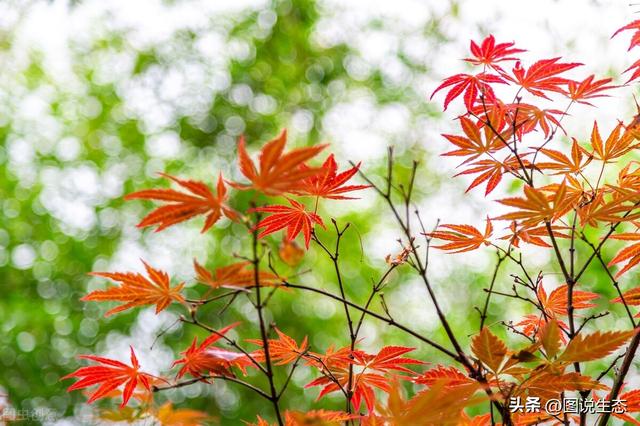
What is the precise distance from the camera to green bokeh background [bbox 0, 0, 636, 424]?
13.0ft

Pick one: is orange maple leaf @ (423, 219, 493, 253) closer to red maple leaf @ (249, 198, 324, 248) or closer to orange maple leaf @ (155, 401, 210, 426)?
red maple leaf @ (249, 198, 324, 248)

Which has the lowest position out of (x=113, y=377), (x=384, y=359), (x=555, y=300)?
(x=113, y=377)

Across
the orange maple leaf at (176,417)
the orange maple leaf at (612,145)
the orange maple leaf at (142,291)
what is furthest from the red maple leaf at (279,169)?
the orange maple leaf at (612,145)

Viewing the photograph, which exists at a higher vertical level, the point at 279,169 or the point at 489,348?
the point at 279,169

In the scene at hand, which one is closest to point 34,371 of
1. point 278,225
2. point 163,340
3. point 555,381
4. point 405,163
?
point 163,340

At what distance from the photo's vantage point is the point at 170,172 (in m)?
4.35

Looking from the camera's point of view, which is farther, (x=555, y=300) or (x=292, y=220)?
(x=555, y=300)

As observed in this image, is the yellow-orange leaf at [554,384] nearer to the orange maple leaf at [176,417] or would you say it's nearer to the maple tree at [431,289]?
the maple tree at [431,289]

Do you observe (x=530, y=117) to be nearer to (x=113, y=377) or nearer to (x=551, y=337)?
(x=551, y=337)

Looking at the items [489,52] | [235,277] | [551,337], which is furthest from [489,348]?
[489,52]

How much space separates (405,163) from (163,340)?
7.65 ft

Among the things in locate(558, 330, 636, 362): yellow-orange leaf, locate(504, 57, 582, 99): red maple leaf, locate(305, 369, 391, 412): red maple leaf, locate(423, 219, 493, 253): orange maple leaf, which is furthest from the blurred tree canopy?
locate(558, 330, 636, 362): yellow-orange leaf

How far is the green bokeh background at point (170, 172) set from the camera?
397 centimetres

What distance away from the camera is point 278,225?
2.81ft
